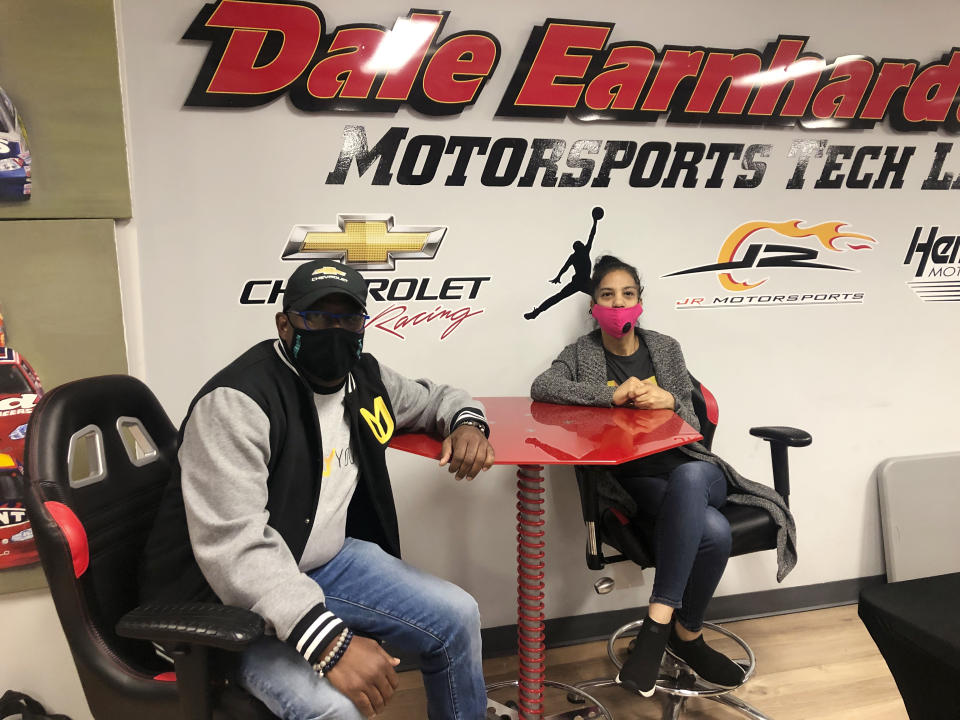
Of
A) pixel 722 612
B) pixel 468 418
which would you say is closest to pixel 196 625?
pixel 468 418

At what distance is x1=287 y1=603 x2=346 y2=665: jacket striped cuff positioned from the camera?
1.28 metres

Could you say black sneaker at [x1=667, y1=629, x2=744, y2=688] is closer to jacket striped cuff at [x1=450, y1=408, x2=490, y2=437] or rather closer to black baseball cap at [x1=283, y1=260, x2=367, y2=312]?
jacket striped cuff at [x1=450, y1=408, x2=490, y2=437]

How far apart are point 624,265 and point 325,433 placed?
1364 millimetres

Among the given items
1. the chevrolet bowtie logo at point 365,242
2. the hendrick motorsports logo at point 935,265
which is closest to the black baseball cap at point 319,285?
the chevrolet bowtie logo at point 365,242

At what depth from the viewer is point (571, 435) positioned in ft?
6.28

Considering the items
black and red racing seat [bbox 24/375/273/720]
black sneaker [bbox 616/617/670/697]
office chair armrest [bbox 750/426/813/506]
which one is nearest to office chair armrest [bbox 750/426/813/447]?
office chair armrest [bbox 750/426/813/506]

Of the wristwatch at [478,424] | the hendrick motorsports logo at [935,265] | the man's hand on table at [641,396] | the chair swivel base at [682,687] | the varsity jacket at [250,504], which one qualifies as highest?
the hendrick motorsports logo at [935,265]

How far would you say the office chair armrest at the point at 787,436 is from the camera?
2283 mm

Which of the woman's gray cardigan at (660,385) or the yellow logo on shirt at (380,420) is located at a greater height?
the woman's gray cardigan at (660,385)

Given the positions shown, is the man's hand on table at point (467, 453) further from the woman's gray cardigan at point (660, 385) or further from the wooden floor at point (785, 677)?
the wooden floor at point (785, 677)

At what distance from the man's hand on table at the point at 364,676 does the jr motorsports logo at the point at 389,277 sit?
1357 millimetres

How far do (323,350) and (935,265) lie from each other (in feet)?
9.60

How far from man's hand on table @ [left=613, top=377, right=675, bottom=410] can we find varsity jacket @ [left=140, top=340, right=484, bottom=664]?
956 millimetres

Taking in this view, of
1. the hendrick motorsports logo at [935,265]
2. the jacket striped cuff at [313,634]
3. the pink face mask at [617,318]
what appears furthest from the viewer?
the hendrick motorsports logo at [935,265]
